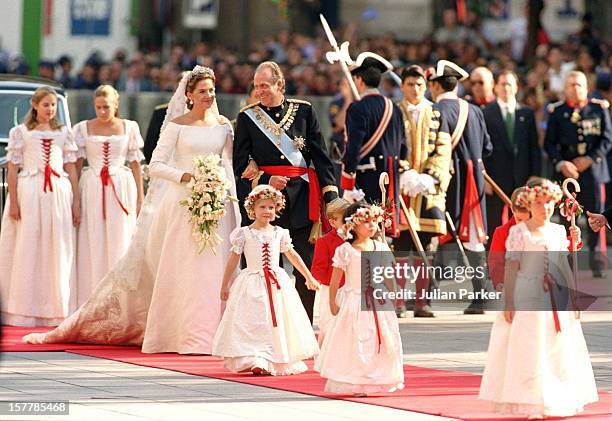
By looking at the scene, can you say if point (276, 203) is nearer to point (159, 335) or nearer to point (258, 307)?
point (258, 307)

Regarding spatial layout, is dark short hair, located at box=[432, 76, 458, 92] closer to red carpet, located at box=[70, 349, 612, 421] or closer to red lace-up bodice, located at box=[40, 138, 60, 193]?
red lace-up bodice, located at box=[40, 138, 60, 193]

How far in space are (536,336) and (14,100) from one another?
8413mm

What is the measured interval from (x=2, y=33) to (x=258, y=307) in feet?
71.4

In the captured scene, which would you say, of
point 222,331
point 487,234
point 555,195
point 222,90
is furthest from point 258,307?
point 222,90

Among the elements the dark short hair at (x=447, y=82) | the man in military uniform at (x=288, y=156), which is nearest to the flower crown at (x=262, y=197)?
the man in military uniform at (x=288, y=156)

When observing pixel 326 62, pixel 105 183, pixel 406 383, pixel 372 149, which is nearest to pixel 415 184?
pixel 372 149

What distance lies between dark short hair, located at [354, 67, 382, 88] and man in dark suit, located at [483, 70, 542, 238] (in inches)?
85.7

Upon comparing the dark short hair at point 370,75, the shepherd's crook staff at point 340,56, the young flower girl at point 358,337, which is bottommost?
the young flower girl at point 358,337

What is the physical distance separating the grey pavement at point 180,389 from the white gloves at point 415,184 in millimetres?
1441

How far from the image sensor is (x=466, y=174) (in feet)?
49.5

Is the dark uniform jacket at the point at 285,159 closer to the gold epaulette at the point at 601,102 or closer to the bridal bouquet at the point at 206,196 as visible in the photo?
the bridal bouquet at the point at 206,196

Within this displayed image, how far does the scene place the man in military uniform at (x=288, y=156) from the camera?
41.3ft

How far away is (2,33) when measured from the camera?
3225cm

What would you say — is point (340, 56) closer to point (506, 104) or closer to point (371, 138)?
point (371, 138)
